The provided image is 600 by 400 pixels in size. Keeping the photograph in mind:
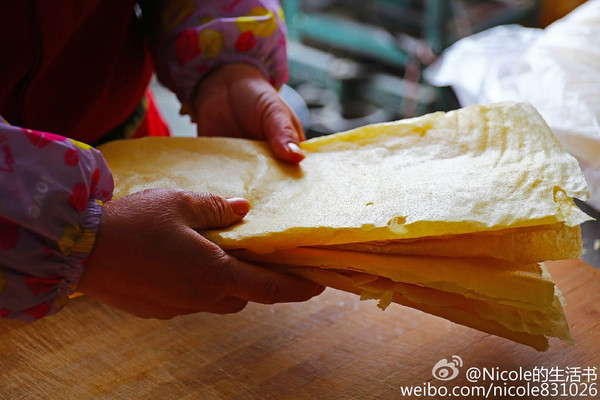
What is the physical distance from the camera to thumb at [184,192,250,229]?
2.57 feet

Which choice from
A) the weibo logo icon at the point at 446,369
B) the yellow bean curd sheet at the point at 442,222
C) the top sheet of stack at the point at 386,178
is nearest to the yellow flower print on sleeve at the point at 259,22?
the top sheet of stack at the point at 386,178

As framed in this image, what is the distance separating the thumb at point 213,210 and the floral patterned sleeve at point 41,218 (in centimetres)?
12

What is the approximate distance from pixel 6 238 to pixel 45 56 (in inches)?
15.5

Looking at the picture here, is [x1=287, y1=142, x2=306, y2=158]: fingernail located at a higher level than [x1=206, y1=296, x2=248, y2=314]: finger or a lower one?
higher

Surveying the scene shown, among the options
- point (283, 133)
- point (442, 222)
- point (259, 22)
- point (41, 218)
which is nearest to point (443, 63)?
point (259, 22)

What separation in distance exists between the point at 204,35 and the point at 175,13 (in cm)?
8

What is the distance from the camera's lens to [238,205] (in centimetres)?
84

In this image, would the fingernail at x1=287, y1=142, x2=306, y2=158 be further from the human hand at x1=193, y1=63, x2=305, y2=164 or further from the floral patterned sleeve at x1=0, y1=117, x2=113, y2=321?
the floral patterned sleeve at x1=0, y1=117, x2=113, y2=321

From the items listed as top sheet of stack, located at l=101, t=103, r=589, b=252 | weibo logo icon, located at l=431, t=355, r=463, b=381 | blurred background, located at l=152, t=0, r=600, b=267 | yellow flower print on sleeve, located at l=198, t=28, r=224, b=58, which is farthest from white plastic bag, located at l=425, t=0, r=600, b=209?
yellow flower print on sleeve, located at l=198, t=28, r=224, b=58

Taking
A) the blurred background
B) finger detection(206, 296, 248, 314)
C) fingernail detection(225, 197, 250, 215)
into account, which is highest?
fingernail detection(225, 197, 250, 215)

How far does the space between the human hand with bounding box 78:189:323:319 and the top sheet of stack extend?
4 centimetres

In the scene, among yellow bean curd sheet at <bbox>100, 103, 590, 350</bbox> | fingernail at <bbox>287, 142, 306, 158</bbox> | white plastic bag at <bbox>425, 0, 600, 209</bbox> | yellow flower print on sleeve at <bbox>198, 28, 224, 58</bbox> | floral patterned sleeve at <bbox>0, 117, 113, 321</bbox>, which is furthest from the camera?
white plastic bag at <bbox>425, 0, 600, 209</bbox>

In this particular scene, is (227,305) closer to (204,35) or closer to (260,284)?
(260,284)

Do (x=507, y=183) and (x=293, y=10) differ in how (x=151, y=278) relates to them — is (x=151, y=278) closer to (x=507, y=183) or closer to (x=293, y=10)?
(x=507, y=183)
